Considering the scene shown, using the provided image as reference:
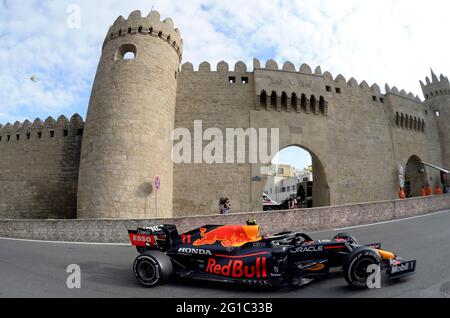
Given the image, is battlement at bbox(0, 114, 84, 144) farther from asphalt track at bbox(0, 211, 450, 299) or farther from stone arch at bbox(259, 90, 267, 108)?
asphalt track at bbox(0, 211, 450, 299)

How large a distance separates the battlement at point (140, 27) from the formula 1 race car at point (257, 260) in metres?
15.1

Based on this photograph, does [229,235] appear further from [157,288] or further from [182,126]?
[182,126]

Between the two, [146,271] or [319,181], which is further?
[319,181]

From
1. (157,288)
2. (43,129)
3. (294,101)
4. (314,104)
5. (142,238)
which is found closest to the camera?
(157,288)

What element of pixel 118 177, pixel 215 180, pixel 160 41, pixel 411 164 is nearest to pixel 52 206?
pixel 118 177

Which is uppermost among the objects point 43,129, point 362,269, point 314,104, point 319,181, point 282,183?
point 314,104

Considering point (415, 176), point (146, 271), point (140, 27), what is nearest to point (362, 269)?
point (146, 271)

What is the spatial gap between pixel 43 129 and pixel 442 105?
3388cm

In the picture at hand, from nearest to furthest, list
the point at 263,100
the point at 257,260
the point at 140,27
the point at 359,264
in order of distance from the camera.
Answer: the point at 359,264 < the point at 257,260 < the point at 140,27 < the point at 263,100

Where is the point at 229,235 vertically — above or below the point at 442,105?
below

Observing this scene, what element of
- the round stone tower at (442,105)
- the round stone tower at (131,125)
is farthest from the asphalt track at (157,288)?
the round stone tower at (442,105)

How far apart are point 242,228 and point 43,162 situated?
19054mm

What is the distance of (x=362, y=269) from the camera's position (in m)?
3.99

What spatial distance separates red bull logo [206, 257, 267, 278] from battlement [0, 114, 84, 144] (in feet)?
58.9
